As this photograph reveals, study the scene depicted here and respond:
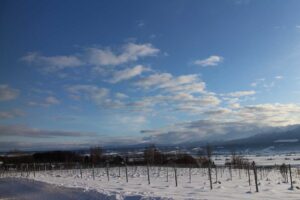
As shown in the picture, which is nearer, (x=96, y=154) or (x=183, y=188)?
(x=183, y=188)

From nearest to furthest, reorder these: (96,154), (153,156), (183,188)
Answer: (183,188) < (153,156) < (96,154)

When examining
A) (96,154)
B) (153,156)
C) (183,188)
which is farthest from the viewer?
(96,154)

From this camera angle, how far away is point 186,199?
14688 millimetres

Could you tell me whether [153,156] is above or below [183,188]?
above

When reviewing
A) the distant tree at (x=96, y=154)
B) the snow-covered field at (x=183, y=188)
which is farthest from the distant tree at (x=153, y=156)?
the snow-covered field at (x=183, y=188)

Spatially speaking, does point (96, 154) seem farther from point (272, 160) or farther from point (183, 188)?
point (183, 188)

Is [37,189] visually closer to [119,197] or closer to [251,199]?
[119,197]

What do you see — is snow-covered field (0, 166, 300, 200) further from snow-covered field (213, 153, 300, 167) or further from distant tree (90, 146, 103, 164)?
distant tree (90, 146, 103, 164)

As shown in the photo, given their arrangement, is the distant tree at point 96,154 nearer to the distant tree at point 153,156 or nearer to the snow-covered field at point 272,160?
the distant tree at point 153,156

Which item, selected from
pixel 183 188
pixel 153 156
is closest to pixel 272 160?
pixel 153 156

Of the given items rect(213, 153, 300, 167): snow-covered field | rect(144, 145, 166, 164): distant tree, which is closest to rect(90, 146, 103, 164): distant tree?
rect(144, 145, 166, 164): distant tree

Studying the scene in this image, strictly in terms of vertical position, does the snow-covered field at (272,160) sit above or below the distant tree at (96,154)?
below

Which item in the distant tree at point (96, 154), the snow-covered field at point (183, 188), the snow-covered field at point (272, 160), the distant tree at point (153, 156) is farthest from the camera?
the distant tree at point (96, 154)

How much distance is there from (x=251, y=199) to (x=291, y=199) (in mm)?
1580
